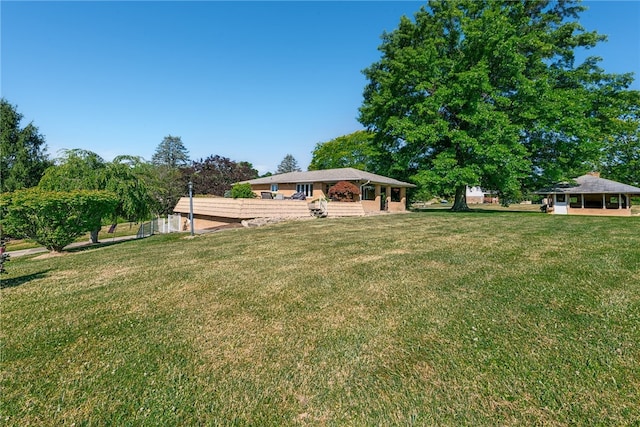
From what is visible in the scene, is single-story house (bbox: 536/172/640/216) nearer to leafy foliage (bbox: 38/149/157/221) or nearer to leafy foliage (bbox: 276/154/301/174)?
leafy foliage (bbox: 38/149/157/221)

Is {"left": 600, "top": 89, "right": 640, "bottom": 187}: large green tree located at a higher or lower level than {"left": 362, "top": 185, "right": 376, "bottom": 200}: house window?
higher

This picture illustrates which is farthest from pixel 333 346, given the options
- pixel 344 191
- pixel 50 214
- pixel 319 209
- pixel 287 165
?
pixel 287 165

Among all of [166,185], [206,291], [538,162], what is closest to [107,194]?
[206,291]

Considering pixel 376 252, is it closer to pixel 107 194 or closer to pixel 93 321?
pixel 93 321

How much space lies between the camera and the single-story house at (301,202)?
17.3 meters

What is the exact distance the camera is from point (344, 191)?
74.9 ft

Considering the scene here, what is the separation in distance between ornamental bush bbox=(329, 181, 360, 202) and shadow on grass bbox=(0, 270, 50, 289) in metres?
18.5

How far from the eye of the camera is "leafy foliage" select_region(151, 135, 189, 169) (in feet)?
257

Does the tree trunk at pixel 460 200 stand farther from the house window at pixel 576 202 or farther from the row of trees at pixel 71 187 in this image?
the row of trees at pixel 71 187

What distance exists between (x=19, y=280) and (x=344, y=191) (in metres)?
19.1

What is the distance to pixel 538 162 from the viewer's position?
2288cm

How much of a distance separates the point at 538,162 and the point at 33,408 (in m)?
29.3

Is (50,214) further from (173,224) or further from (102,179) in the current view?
(173,224)

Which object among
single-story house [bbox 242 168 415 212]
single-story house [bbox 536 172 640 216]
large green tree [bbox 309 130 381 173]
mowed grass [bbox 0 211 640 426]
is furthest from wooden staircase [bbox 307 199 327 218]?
large green tree [bbox 309 130 381 173]
